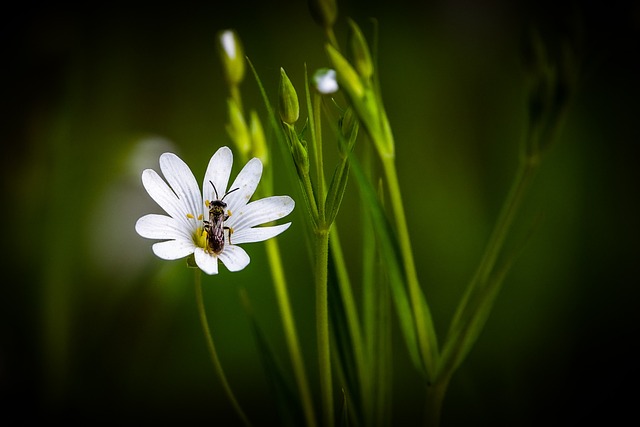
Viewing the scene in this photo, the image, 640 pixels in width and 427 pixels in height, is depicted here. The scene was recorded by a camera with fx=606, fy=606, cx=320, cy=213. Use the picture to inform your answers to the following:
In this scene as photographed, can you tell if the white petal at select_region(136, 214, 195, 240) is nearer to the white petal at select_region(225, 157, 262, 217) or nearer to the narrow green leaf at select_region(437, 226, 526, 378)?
the white petal at select_region(225, 157, 262, 217)

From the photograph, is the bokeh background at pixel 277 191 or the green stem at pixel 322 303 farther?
the bokeh background at pixel 277 191

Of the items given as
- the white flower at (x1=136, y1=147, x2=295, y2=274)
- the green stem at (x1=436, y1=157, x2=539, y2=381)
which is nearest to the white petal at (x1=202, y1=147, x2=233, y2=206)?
the white flower at (x1=136, y1=147, x2=295, y2=274)

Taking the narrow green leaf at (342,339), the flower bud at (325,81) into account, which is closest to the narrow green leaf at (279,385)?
the narrow green leaf at (342,339)

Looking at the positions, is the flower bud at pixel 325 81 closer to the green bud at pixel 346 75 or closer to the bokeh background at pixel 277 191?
the green bud at pixel 346 75

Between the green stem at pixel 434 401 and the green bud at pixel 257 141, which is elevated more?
the green bud at pixel 257 141

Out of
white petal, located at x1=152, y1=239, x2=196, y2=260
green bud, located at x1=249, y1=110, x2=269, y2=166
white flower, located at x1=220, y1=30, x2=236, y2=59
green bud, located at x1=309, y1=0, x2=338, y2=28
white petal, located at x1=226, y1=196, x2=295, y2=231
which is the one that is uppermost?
white flower, located at x1=220, y1=30, x2=236, y2=59

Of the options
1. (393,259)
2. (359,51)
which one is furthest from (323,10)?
(393,259)

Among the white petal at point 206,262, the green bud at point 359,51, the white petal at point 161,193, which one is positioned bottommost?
the white petal at point 206,262
